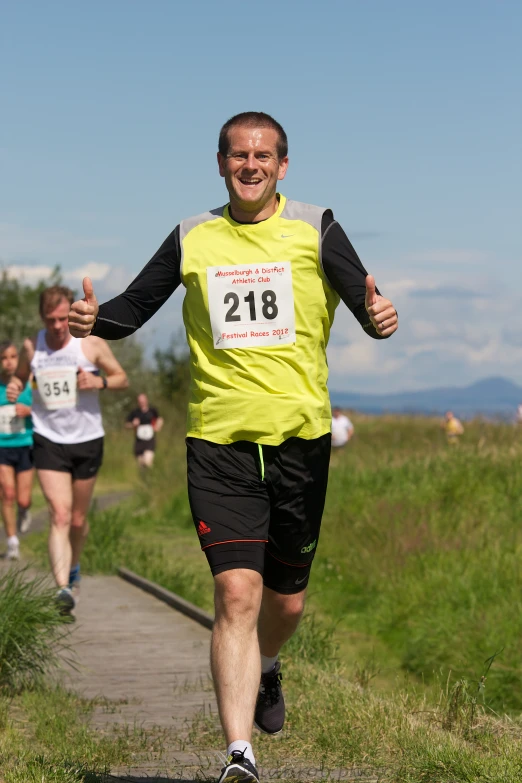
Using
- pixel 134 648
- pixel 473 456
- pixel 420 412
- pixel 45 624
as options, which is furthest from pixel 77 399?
pixel 420 412

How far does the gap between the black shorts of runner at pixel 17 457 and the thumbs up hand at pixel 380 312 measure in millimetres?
8716

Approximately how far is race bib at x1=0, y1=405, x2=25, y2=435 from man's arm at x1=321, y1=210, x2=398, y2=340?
27.3 feet

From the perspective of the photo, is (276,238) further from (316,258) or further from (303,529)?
(303,529)

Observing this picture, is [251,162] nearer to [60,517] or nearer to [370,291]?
[370,291]

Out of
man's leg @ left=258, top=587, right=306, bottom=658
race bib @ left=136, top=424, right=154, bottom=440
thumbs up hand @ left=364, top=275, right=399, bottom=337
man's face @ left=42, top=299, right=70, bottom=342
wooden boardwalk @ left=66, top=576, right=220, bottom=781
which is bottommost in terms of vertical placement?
race bib @ left=136, top=424, right=154, bottom=440

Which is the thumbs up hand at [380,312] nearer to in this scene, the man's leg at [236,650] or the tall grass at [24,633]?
the man's leg at [236,650]

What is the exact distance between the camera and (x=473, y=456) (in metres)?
16.4

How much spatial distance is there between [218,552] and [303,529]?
0.49 m

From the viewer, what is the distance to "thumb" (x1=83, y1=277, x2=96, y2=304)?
4.90 metres

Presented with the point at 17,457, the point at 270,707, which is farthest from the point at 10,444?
the point at 270,707

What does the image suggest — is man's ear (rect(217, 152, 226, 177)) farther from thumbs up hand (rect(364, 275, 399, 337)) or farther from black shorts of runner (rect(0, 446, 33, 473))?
black shorts of runner (rect(0, 446, 33, 473))

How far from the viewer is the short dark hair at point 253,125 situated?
16.5ft

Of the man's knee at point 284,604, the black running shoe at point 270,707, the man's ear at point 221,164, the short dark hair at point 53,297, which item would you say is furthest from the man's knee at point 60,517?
the man's ear at point 221,164

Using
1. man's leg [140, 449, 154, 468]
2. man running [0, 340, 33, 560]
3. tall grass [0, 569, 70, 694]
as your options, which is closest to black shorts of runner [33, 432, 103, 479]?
tall grass [0, 569, 70, 694]
